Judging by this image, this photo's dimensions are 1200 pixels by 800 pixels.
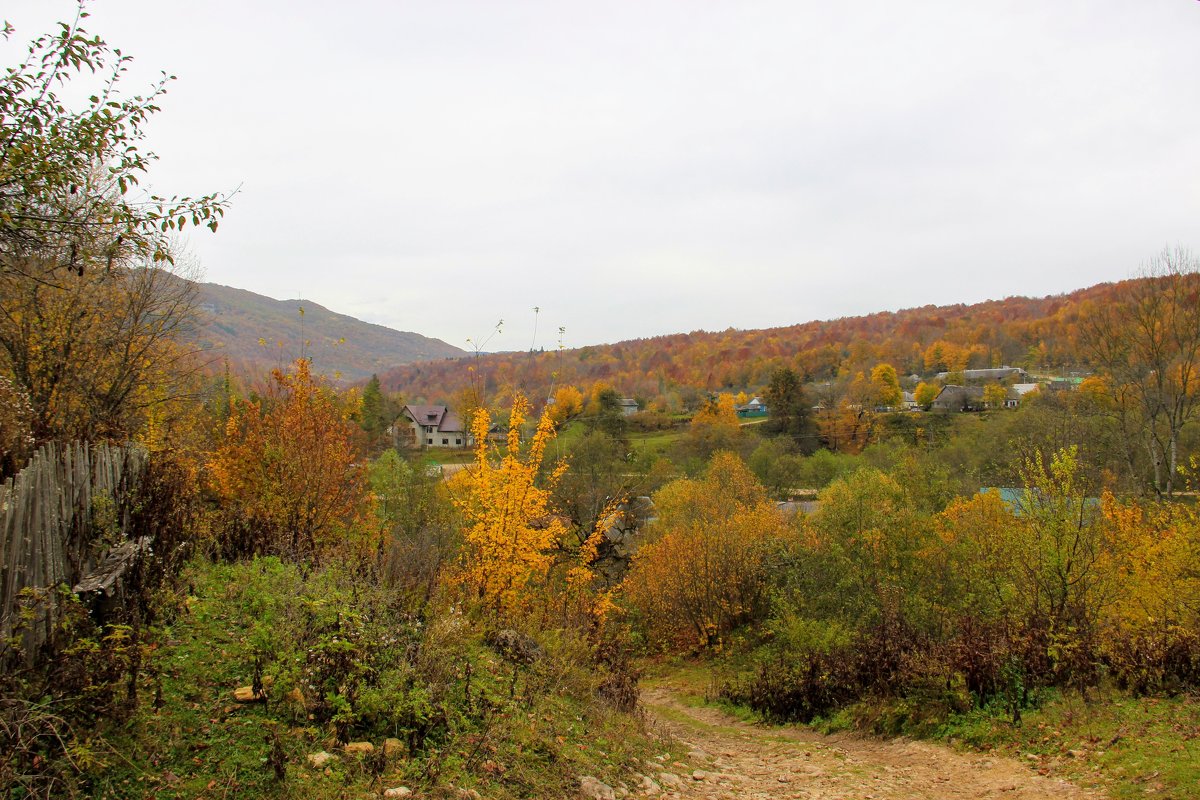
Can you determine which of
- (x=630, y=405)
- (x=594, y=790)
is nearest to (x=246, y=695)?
(x=594, y=790)

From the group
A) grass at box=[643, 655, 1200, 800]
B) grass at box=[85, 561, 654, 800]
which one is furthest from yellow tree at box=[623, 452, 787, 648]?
grass at box=[85, 561, 654, 800]

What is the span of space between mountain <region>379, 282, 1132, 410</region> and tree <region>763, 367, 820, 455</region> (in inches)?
744

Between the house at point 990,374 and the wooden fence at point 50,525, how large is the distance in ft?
300

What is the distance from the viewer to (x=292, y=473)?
1175cm

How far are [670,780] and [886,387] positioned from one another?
3094 inches

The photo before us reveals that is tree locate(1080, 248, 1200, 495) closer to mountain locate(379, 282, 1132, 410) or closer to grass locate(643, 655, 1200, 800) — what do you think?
grass locate(643, 655, 1200, 800)

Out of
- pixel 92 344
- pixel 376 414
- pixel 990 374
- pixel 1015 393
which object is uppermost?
pixel 990 374

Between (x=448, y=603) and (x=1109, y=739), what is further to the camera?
(x=448, y=603)

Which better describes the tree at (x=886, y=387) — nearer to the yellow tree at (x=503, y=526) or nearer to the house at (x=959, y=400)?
the house at (x=959, y=400)

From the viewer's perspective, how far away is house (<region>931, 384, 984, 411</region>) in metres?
73.3

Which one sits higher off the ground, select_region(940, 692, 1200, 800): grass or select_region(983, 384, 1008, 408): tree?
select_region(983, 384, 1008, 408): tree

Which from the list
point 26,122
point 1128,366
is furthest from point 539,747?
point 1128,366

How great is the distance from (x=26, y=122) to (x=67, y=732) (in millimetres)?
3897

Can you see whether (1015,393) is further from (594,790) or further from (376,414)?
(594,790)
